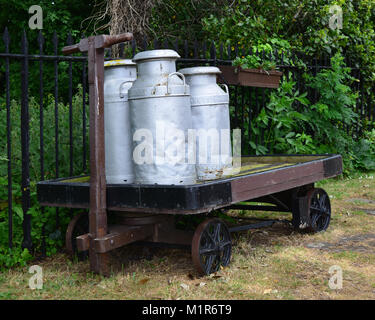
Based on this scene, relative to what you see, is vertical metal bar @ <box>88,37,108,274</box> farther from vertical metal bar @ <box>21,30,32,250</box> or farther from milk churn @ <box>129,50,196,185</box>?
vertical metal bar @ <box>21,30,32,250</box>

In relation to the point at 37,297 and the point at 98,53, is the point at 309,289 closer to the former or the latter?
the point at 37,297

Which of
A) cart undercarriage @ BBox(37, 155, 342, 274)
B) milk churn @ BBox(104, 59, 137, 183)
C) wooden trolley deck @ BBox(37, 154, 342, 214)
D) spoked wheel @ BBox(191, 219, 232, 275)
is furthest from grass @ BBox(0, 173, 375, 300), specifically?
milk churn @ BBox(104, 59, 137, 183)

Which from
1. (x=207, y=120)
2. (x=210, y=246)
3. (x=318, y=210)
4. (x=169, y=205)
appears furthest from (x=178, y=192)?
(x=318, y=210)

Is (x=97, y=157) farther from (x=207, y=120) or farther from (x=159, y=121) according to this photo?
(x=207, y=120)

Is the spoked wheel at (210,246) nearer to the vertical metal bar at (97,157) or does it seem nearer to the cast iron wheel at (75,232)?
the vertical metal bar at (97,157)

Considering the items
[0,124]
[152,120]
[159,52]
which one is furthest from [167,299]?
[0,124]

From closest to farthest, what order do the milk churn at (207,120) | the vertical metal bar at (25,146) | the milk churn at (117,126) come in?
the milk churn at (117,126) < the milk churn at (207,120) < the vertical metal bar at (25,146)

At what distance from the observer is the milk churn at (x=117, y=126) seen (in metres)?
3.79

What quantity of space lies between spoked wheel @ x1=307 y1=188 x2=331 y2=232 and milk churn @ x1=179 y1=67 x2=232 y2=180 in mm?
1322

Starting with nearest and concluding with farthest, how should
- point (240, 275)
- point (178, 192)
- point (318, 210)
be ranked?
point (178, 192) → point (240, 275) → point (318, 210)

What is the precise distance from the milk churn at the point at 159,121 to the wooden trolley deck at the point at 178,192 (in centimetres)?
19

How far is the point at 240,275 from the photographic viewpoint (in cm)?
373

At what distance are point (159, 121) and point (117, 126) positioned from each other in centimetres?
39

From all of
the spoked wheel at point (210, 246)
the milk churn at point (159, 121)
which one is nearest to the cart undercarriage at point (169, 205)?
the spoked wheel at point (210, 246)
